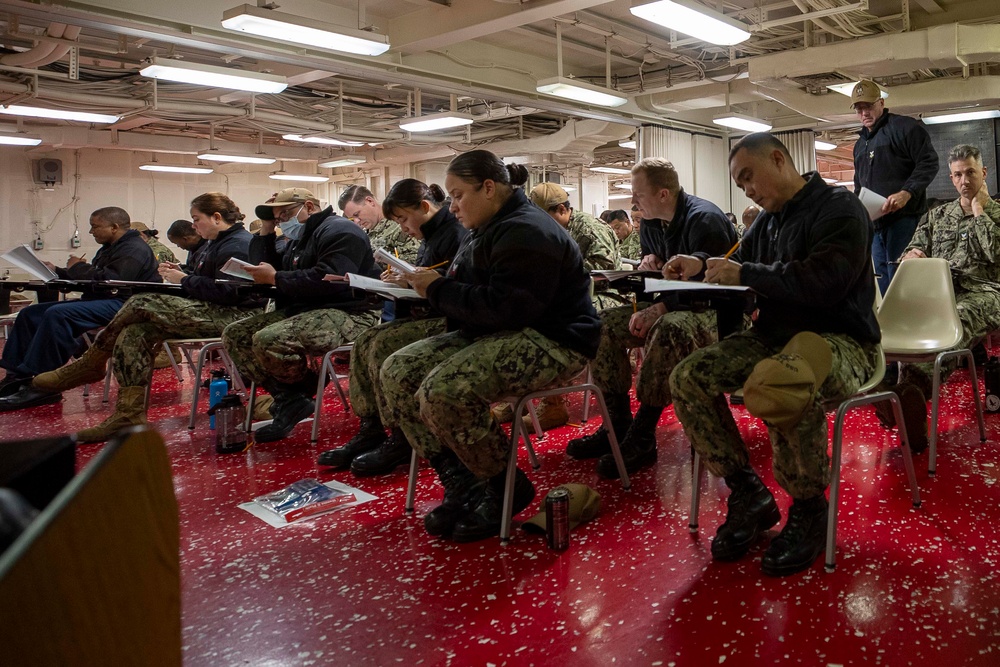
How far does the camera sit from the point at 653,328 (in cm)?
310

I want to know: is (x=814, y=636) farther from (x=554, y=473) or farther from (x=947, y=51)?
(x=947, y=51)

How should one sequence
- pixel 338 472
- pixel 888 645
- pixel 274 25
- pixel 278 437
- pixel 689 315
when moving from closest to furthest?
pixel 888 645
pixel 689 315
pixel 338 472
pixel 278 437
pixel 274 25

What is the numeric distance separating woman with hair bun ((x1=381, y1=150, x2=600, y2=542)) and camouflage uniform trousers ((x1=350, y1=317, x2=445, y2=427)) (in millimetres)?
354

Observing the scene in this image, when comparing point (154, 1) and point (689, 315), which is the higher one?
point (154, 1)

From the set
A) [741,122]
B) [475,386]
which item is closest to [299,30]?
[475,386]

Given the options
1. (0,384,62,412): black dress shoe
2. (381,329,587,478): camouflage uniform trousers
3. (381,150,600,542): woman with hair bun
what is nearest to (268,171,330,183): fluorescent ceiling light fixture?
(0,384,62,412): black dress shoe

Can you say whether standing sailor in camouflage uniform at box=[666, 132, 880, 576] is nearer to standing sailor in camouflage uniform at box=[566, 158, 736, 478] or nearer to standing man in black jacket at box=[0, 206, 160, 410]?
standing sailor in camouflage uniform at box=[566, 158, 736, 478]

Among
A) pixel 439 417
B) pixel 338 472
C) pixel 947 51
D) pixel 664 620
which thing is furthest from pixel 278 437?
pixel 947 51

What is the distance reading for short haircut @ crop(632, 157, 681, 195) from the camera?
3164mm

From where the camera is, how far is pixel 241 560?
2342mm

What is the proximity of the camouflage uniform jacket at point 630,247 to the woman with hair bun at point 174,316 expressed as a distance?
4.30 meters

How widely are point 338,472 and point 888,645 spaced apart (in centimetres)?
225

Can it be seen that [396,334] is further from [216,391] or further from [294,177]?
[294,177]

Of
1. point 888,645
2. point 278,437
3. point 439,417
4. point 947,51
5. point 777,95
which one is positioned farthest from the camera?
point 777,95
